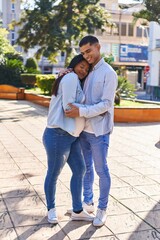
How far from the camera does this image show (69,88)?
3.19m

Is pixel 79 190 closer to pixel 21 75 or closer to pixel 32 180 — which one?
pixel 32 180

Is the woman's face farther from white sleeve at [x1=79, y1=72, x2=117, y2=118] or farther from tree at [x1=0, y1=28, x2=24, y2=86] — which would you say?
tree at [x1=0, y1=28, x2=24, y2=86]

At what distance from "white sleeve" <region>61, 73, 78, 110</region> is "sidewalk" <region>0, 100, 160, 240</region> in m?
1.18

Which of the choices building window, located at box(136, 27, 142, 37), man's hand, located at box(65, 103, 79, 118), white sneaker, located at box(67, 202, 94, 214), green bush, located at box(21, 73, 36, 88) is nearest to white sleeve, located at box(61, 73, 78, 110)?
man's hand, located at box(65, 103, 79, 118)

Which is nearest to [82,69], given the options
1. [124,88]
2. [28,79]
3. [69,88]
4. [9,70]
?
[69,88]

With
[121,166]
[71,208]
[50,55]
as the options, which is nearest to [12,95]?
[50,55]

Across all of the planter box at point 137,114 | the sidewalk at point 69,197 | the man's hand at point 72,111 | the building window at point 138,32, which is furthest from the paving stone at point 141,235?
the building window at point 138,32

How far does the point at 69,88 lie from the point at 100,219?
1274 mm

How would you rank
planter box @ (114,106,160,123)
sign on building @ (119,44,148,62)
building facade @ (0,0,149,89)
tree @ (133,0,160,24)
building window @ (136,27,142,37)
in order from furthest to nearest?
1. building window @ (136,27,142,37)
2. sign on building @ (119,44,148,62)
3. building facade @ (0,0,149,89)
4. tree @ (133,0,160,24)
5. planter box @ (114,106,160,123)

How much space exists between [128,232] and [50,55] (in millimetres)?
18606

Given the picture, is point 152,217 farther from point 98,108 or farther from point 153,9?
point 153,9

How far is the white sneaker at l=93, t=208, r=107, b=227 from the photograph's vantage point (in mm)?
3539

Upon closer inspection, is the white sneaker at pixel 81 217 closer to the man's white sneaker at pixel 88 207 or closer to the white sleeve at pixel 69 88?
the man's white sneaker at pixel 88 207

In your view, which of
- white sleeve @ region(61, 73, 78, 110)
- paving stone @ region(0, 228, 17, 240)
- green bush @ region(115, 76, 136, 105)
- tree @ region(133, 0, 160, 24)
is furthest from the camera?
green bush @ region(115, 76, 136, 105)
